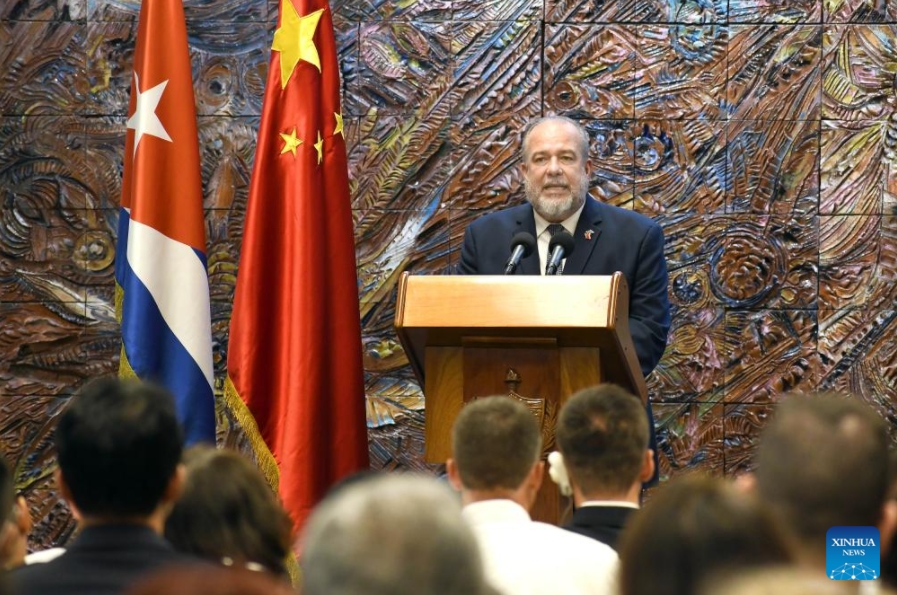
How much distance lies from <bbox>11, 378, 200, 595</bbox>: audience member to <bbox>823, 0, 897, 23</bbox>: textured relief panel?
474cm

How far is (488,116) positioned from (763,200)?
1450 mm

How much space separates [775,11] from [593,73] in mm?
958

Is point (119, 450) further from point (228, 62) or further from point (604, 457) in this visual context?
point (228, 62)

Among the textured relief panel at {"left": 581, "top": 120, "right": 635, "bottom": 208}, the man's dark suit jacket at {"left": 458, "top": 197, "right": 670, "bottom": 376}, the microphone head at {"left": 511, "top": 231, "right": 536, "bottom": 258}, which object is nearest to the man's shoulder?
the microphone head at {"left": 511, "top": 231, "right": 536, "bottom": 258}

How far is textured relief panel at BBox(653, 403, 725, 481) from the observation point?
6.42 metres

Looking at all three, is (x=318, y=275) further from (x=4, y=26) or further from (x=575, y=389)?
(x=4, y=26)

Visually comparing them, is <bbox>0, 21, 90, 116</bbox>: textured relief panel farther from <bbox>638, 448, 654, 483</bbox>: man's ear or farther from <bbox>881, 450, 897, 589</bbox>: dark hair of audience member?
<bbox>881, 450, 897, 589</bbox>: dark hair of audience member

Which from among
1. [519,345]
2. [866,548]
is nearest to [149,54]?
[519,345]

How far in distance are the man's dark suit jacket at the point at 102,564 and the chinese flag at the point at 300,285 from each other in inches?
107

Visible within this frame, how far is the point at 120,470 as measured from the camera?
2.56 metres

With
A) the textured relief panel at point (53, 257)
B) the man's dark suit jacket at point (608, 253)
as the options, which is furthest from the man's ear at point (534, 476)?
the textured relief panel at point (53, 257)

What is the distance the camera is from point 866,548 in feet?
7.68

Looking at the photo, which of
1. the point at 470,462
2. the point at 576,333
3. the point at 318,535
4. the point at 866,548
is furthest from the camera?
the point at 576,333

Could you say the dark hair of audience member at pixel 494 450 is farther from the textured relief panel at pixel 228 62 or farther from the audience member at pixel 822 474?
the textured relief panel at pixel 228 62
